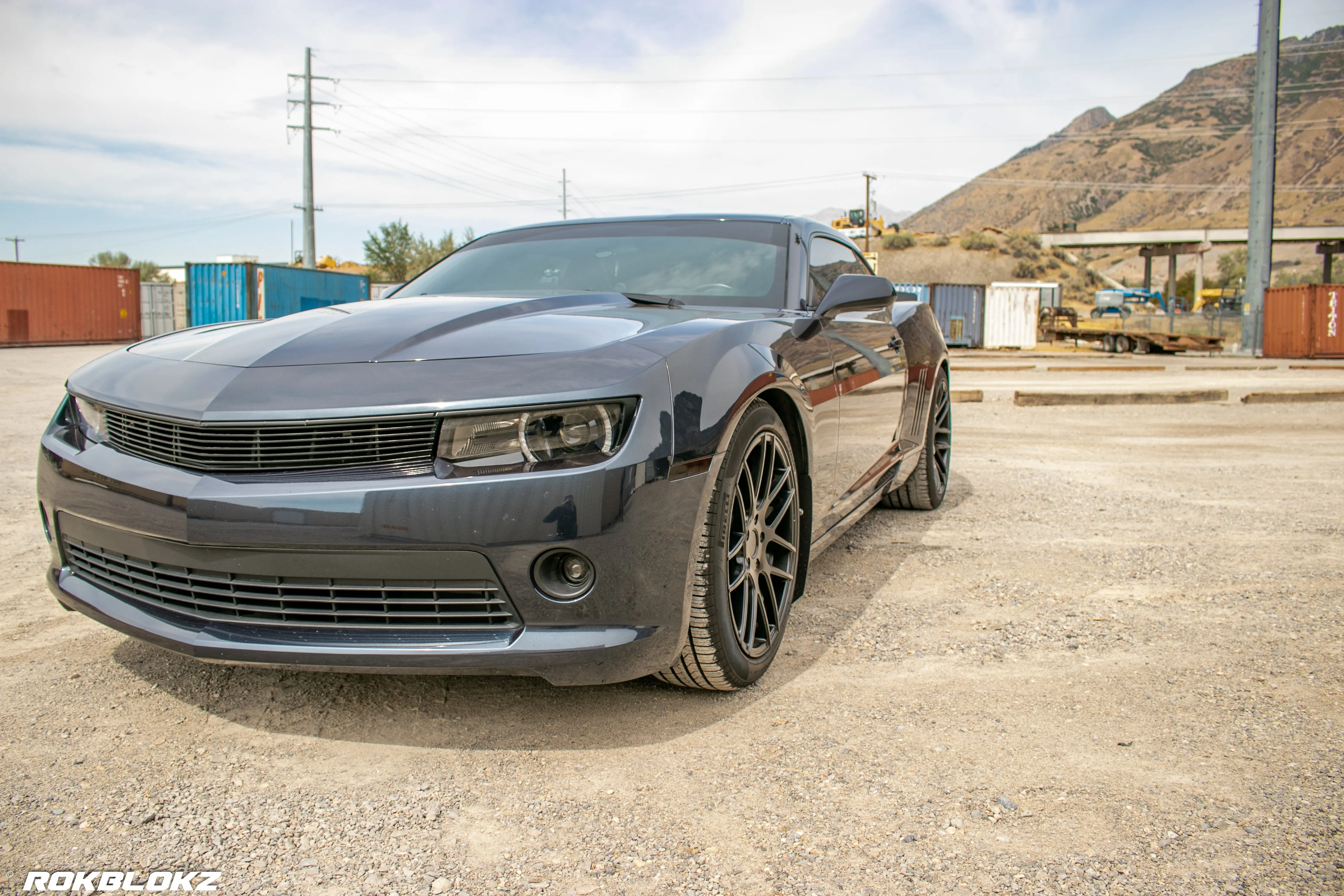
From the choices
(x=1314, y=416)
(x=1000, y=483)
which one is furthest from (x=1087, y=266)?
(x=1000, y=483)

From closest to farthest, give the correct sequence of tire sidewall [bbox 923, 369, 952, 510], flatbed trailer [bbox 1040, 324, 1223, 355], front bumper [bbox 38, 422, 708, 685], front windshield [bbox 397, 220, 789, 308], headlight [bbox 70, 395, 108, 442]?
front bumper [bbox 38, 422, 708, 685]
headlight [bbox 70, 395, 108, 442]
front windshield [bbox 397, 220, 789, 308]
tire sidewall [bbox 923, 369, 952, 510]
flatbed trailer [bbox 1040, 324, 1223, 355]

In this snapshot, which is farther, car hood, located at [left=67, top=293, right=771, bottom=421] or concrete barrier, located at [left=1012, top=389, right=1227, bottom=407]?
concrete barrier, located at [left=1012, top=389, right=1227, bottom=407]

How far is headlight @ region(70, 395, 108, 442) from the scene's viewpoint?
2.48 m

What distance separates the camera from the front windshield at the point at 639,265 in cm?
339

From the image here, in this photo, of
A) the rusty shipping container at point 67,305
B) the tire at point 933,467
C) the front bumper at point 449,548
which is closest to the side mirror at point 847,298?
the front bumper at point 449,548

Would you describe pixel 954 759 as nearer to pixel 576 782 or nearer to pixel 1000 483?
pixel 576 782

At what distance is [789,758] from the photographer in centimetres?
225

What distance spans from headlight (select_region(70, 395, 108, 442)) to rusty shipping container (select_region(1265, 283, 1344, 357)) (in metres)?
29.4

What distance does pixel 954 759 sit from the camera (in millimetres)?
2244

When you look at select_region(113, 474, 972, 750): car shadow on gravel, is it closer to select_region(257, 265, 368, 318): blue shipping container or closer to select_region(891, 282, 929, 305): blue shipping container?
select_region(257, 265, 368, 318): blue shipping container

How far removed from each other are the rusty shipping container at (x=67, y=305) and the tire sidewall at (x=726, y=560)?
3168 centimetres

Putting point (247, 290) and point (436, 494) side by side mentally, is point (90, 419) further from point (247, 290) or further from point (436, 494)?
point (247, 290)

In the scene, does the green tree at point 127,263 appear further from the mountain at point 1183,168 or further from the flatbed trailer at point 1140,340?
the mountain at point 1183,168

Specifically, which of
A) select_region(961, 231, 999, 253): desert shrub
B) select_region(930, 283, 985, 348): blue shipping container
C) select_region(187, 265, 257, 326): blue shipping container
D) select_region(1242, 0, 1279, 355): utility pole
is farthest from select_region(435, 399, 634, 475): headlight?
select_region(961, 231, 999, 253): desert shrub
